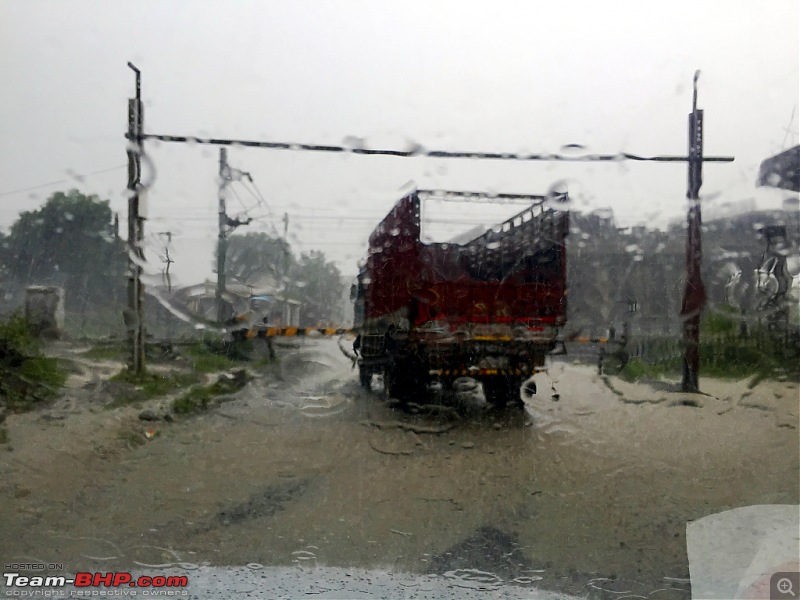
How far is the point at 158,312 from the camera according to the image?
6.31 m

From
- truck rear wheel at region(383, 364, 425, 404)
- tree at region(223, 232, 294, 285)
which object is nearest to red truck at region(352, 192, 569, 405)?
truck rear wheel at region(383, 364, 425, 404)

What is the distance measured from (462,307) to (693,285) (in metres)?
2.08

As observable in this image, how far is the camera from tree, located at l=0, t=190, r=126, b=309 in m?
6.30

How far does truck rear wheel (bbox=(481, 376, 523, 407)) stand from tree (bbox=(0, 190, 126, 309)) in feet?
11.5

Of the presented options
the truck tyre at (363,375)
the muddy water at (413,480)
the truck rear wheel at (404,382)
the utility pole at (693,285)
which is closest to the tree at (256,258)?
the muddy water at (413,480)

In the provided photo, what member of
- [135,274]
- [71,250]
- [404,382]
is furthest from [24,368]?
[404,382]

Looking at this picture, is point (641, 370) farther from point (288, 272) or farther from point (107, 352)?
point (107, 352)

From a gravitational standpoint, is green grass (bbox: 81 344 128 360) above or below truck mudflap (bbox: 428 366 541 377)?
above

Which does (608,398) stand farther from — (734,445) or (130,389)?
(130,389)

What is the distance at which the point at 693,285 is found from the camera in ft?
19.5

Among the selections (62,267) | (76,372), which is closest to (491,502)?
(76,372)

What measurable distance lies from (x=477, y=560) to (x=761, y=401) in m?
3.01

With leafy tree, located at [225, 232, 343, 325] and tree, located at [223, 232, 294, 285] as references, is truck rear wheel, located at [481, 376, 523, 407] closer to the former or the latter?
leafy tree, located at [225, 232, 343, 325]

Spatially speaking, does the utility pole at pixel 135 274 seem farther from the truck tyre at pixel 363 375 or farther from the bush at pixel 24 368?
the truck tyre at pixel 363 375
